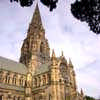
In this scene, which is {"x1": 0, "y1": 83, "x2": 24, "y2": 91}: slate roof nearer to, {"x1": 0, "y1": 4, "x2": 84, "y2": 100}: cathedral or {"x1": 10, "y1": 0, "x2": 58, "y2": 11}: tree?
{"x1": 0, "y1": 4, "x2": 84, "y2": 100}: cathedral

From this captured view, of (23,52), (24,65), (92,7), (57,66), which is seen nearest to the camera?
(92,7)

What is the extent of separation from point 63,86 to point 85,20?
30.7 m

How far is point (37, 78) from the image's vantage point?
45906 mm

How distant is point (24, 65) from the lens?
5438 cm

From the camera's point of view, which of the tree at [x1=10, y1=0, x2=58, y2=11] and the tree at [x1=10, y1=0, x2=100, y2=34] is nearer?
the tree at [x1=10, y1=0, x2=100, y2=34]

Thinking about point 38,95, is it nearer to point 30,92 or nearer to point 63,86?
point 30,92

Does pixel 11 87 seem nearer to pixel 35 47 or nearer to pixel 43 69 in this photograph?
pixel 43 69

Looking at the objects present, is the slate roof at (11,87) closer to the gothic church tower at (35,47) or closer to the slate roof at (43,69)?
the slate roof at (43,69)

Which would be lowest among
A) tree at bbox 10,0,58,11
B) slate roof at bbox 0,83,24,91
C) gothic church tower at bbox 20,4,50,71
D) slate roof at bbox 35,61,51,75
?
slate roof at bbox 0,83,24,91

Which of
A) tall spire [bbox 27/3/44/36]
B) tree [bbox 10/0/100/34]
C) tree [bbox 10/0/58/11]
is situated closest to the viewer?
tree [bbox 10/0/100/34]

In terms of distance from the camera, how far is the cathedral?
3869cm

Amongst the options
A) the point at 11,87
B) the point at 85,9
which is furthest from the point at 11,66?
the point at 85,9

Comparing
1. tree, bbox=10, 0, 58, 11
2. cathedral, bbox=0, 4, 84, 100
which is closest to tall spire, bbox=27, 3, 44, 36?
cathedral, bbox=0, 4, 84, 100

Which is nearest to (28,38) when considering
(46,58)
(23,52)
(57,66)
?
(23,52)
